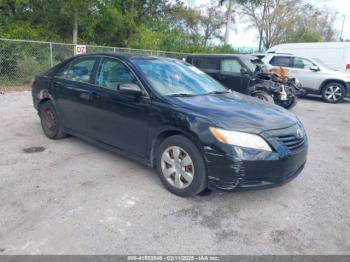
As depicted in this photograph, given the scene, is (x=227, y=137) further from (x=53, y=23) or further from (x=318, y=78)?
(x=53, y=23)

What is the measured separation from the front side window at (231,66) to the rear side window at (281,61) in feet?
13.6

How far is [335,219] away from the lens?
3.17m

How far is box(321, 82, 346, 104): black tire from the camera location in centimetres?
1148

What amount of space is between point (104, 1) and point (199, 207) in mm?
16906

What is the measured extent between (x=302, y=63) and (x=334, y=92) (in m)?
1.64

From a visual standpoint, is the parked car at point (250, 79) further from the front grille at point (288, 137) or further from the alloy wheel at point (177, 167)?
the alloy wheel at point (177, 167)

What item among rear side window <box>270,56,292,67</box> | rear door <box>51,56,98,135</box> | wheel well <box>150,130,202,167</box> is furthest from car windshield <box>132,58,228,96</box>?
rear side window <box>270,56,292,67</box>

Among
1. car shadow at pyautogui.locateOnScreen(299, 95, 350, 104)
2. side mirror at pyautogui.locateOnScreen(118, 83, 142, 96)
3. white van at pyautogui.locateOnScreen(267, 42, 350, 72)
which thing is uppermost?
white van at pyautogui.locateOnScreen(267, 42, 350, 72)

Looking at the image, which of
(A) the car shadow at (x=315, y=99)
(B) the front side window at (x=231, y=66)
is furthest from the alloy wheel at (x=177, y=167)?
(A) the car shadow at (x=315, y=99)

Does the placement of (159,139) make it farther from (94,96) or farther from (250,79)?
(250,79)

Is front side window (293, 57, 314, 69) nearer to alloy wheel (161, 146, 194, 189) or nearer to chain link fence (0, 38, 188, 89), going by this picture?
chain link fence (0, 38, 188, 89)

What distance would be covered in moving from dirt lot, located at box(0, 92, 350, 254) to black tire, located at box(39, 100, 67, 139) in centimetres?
44

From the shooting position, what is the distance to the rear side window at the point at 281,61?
1232 cm

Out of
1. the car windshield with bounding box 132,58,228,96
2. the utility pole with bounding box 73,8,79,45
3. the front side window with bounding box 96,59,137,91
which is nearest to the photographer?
the car windshield with bounding box 132,58,228,96
